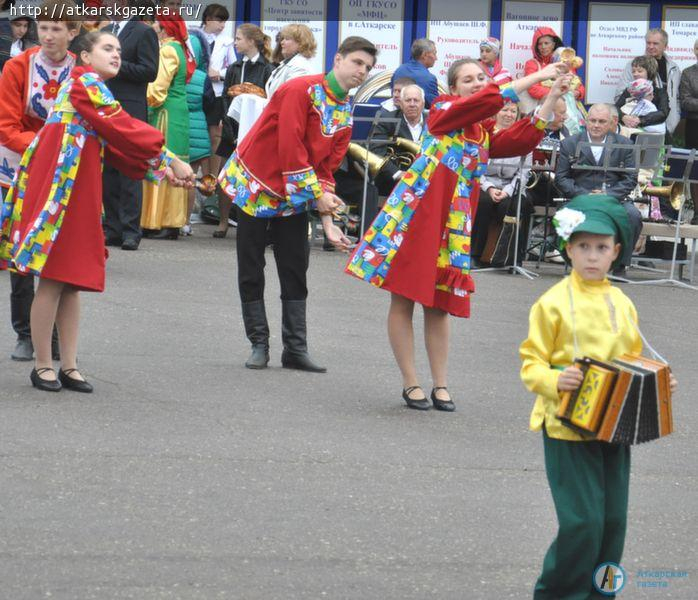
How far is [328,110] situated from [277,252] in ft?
2.87

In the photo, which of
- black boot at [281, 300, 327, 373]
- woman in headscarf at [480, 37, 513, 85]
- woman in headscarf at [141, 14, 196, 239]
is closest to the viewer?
black boot at [281, 300, 327, 373]

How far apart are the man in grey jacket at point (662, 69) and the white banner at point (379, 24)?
2.49 meters

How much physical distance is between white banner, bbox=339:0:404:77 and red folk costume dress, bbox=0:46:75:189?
30.3 feet

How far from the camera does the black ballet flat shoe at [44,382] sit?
23.4 ft

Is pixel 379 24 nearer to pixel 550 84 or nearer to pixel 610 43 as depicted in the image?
pixel 550 84

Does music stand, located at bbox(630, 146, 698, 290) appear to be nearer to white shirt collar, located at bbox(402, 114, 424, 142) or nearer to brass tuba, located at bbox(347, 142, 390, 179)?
white shirt collar, located at bbox(402, 114, 424, 142)

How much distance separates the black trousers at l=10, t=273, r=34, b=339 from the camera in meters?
7.83

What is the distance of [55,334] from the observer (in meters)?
7.89

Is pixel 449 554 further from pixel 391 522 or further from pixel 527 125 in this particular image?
pixel 527 125

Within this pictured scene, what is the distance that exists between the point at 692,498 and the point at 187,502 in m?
2.00

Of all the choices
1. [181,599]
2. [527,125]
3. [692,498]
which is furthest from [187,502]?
[527,125]

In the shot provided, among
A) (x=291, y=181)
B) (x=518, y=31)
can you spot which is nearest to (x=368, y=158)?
(x=518, y=31)

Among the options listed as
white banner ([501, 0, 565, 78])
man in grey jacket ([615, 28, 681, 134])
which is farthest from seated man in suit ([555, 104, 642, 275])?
white banner ([501, 0, 565, 78])

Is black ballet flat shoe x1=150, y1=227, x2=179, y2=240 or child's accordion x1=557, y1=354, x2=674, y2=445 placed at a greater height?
child's accordion x1=557, y1=354, x2=674, y2=445
